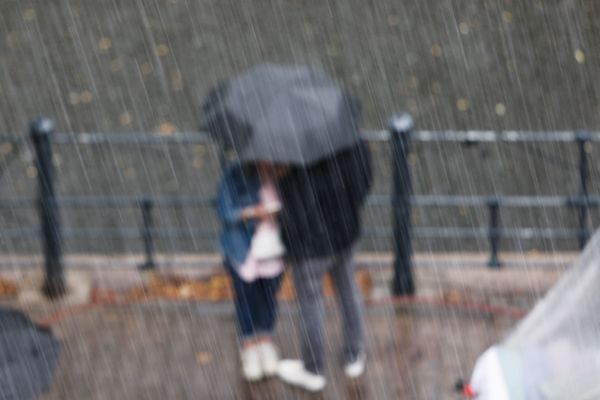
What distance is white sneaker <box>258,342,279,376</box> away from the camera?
248 inches

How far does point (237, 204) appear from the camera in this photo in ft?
18.8

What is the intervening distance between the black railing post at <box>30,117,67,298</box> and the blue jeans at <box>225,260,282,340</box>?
1.52 meters

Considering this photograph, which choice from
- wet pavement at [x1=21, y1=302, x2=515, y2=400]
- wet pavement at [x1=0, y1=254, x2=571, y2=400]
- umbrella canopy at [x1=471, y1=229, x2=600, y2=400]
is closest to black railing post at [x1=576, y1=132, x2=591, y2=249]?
wet pavement at [x1=0, y1=254, x2=571, y2=400]

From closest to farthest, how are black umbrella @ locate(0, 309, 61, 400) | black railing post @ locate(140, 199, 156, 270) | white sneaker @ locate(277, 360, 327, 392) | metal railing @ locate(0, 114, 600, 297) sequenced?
black umbrella @ locate(0, 309, 61, 400) → white sneaker @ locate(277, 360, 327, 392) → metal railing @ locate(0, 114, 600, 297) → black railing post @ locate(140, 199, 156, 270)

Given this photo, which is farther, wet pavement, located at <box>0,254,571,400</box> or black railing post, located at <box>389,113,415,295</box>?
black railing post, located at <box>389,113,415,295</box>

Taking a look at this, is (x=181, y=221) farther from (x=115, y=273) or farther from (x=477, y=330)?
(x=477, y=330)

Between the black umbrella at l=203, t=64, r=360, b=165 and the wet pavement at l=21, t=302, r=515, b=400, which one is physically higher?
the black umbrella at l=203, t=64, r=360, b=165

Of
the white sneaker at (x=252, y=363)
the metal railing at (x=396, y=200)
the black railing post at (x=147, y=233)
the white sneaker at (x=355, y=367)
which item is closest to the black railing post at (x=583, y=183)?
the metal railing at (x=396, y=200)

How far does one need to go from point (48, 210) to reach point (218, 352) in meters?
1.42

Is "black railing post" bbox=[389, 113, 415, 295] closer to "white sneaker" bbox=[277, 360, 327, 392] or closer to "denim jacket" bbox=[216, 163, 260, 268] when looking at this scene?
"white sneaker" bbox=[277, 360, 327, 392]

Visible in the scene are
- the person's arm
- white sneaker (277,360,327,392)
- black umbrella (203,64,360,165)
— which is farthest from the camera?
white sneaker (277,360,327,392)

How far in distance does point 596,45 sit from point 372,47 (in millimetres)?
2497

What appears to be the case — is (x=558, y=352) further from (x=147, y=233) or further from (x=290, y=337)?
(x=147, y=233)

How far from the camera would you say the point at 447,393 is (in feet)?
20.5
